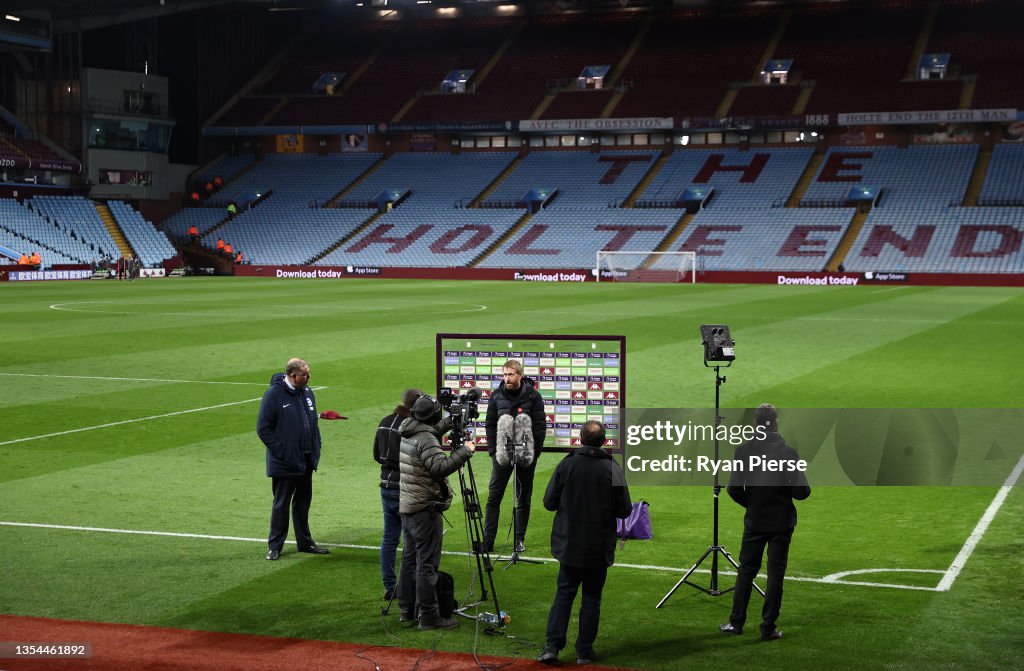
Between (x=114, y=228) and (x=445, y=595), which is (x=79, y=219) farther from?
(x=445, y=595)

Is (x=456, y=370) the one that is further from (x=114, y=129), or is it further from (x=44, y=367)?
(x=114, y=129)

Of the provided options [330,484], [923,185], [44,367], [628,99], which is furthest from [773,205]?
[330,484]

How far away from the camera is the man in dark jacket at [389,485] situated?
35.6 ft

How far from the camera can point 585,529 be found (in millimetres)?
9430

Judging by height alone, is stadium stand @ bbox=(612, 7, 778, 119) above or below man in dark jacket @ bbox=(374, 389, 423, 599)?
above

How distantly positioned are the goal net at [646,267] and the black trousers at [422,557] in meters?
63.3

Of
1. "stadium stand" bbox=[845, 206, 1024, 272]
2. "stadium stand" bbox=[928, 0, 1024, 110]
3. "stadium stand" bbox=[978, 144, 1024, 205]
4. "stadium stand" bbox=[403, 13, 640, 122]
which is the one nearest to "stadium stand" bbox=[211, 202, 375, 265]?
"stadium stand" bbox=[403, 13, 640, 122]

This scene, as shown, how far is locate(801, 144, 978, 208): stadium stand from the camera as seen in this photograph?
7825cm

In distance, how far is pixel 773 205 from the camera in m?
80.3

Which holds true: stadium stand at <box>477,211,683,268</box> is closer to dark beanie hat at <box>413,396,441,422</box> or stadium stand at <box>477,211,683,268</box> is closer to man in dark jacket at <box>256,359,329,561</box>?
man in dark jacket at <box>256,359,329,561</box>

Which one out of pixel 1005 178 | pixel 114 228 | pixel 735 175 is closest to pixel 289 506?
pixel 1005 178

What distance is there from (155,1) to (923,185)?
50931 millimetres

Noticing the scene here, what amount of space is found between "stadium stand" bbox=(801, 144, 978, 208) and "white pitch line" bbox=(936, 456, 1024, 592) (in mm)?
63959

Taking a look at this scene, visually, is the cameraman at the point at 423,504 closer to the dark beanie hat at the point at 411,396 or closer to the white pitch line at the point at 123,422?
the dark beanie hat at the point at 411,396
